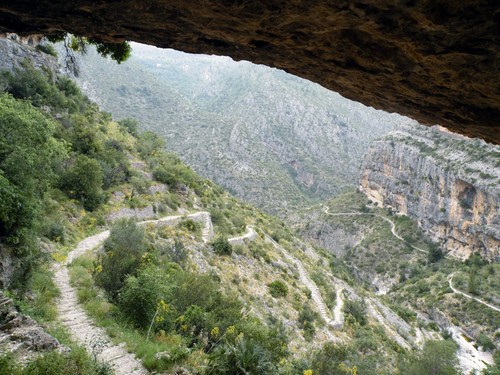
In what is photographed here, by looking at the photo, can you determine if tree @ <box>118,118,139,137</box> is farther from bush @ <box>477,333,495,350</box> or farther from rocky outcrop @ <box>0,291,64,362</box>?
bush @ <box>477,333,495,350</box>

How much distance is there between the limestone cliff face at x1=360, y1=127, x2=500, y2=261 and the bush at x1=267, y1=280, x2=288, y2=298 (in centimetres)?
5068

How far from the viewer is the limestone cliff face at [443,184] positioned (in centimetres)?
6331

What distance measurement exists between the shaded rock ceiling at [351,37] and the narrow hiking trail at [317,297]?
22.7m

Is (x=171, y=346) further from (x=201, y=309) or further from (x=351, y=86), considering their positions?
(x=351, y=86)

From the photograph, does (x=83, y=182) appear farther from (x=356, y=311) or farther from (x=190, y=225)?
(x=356, y=311)

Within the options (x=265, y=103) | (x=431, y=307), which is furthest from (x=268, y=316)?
(x=265, y=103)

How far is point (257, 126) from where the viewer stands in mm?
118250

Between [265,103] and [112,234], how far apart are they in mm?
114925

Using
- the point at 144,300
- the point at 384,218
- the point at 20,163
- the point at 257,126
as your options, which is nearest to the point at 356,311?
the point at 144,300

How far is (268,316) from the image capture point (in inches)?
805

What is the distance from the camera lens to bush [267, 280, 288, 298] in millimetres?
24670

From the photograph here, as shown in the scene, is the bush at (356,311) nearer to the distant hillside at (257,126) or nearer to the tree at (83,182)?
the tree at (83,182)

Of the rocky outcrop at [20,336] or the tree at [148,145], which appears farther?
the tree at [148,145]

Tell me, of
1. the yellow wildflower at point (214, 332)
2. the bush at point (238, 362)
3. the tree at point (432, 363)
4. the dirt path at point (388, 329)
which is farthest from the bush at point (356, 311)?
the bush at point (238, 362)
